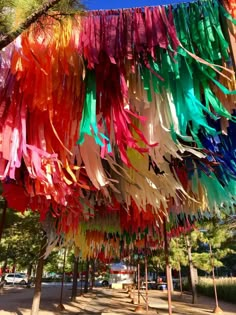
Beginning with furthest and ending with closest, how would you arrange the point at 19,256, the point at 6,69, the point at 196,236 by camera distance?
the point at 19,256, the point at 196,236, the point at 6,69

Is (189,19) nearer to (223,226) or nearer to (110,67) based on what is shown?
(110,67)

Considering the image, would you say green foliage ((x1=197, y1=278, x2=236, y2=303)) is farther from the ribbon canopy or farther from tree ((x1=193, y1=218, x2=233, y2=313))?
the ribbon canopy

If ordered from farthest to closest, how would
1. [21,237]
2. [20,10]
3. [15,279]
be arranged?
[15,279] < [21,237] < [20,10]

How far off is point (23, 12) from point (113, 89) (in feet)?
2.86

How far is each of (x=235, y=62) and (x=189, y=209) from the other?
3229 millimetres

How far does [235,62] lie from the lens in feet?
7.25

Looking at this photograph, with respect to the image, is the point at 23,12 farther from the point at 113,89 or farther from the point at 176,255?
the point at 176,255

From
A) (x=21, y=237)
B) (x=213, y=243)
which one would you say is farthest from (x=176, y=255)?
(x=21, y=237)

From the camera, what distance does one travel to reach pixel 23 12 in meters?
2.25

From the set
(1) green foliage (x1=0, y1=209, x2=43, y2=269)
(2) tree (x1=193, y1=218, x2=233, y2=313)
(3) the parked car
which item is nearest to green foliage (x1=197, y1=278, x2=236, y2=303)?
(2) tree (x1=193, y1=218, x2=233, y2=313)

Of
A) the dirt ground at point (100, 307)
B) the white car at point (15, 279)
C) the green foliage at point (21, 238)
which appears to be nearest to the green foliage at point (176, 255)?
the dirt ground at point (100, 307)

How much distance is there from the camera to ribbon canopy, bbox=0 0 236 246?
8.38 feet

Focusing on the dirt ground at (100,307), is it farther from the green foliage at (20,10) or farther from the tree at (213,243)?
the green foliage at (20,10)

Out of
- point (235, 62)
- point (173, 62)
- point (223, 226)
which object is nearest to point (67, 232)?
point (173, 62)
